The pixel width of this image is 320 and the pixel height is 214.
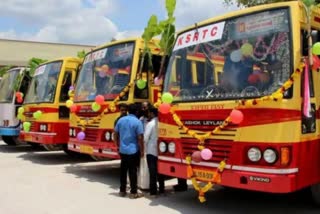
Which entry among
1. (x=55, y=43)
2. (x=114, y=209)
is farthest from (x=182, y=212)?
(x=55, y=43)

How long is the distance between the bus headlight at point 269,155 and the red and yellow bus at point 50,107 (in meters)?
7.22

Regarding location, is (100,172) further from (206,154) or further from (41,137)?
(206,154)

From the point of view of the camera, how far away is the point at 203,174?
20.2ft

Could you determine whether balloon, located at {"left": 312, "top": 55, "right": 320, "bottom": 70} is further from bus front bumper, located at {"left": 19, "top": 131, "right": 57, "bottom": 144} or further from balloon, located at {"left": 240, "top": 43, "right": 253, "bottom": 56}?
bus front bumper, located at {"left": 19, "top": 131, "right": 57, "bottom": 144}

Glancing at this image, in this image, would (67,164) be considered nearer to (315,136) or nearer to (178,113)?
(178,113)

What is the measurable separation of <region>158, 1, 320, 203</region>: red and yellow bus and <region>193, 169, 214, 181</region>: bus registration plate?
0.01 meters

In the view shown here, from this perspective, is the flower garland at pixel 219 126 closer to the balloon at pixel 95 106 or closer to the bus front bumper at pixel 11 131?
the balloon at pixel 95 106

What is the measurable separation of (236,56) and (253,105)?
0.78m

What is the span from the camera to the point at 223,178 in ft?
19.4

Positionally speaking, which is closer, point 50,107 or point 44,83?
point 50,107

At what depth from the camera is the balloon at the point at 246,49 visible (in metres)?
5.90

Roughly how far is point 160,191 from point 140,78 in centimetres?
214

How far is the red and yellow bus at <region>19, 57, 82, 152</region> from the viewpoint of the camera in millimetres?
11750

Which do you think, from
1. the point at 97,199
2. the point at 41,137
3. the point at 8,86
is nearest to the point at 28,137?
the point at 41,137
